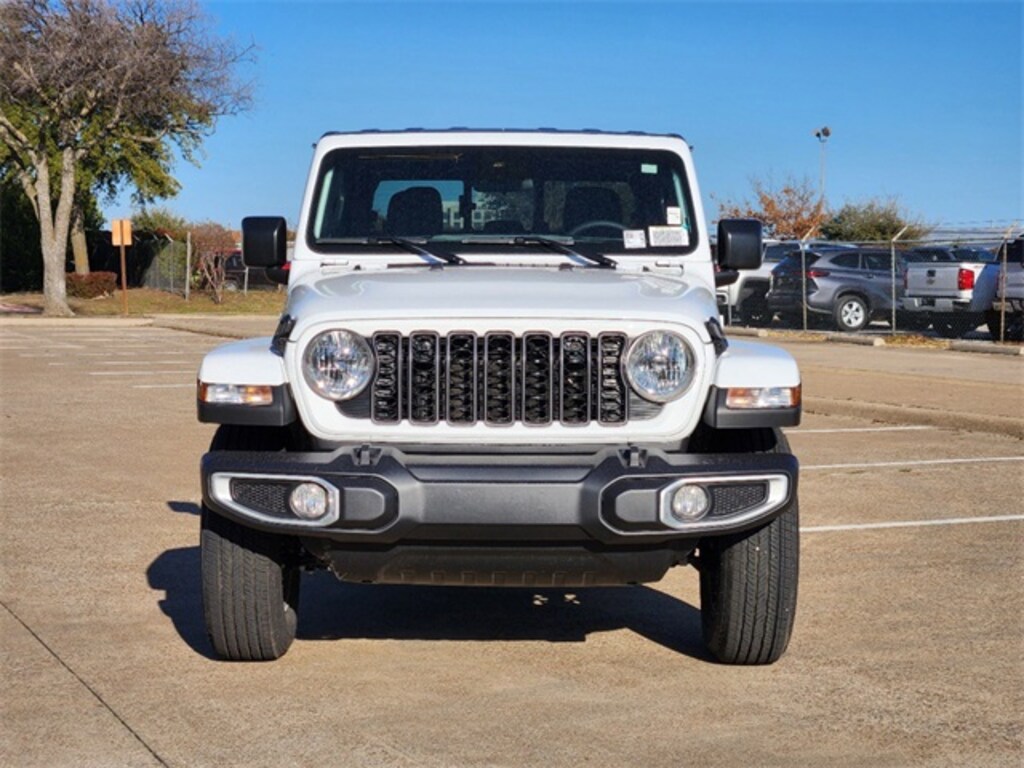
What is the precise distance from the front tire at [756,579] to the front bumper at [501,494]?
293 millimetres

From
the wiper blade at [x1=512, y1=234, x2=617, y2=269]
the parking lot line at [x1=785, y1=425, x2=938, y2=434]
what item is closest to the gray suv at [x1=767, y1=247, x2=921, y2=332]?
the parking lot line at [x1=785, y1=425, x2=938, y2=434]

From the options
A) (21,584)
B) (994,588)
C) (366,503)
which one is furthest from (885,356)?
(366,503)

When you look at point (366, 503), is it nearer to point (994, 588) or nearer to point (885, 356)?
point (994, 588)

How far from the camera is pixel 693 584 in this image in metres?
7.64

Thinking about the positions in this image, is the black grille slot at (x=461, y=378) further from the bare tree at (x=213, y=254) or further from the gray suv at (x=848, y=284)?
the bare tree at (x=213, y=254)

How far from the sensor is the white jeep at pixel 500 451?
5250 mm

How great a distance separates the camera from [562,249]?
679 centimetres

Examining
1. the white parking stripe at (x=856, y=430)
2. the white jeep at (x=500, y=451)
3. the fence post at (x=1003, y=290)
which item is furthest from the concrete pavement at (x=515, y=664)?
the fence post at (x=1003, y=290)

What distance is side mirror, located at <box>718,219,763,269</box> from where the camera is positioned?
6832mm

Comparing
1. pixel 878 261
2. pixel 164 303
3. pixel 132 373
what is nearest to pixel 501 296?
pixel 132 373

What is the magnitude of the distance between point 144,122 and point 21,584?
38562 mm

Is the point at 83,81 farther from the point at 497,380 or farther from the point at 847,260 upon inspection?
the point at 497,380

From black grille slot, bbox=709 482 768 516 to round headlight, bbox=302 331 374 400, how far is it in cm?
122

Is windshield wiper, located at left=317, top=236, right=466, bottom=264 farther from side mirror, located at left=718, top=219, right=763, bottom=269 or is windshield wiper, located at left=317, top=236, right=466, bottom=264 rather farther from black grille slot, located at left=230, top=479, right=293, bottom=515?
black grille slot, located at left=230, top=479, right=293, bottom=515
